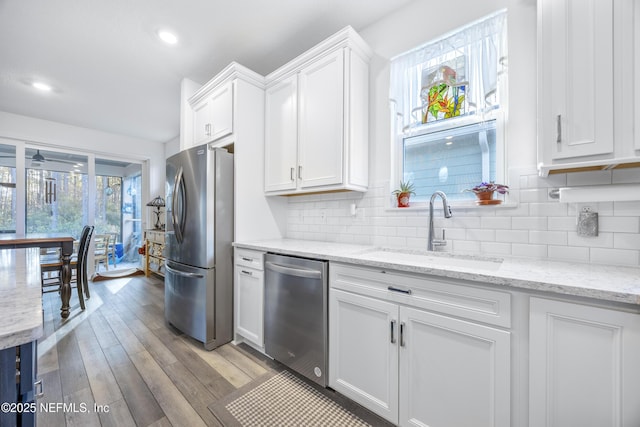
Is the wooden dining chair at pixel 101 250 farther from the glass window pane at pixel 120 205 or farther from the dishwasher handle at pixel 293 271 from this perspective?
the dishwasher handle at pixel 293 271

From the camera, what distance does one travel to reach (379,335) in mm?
1442

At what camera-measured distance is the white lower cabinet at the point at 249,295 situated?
210 centimetres

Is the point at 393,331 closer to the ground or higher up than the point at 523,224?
closer to the ground

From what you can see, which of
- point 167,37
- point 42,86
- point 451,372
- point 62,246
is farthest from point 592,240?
point 42,86

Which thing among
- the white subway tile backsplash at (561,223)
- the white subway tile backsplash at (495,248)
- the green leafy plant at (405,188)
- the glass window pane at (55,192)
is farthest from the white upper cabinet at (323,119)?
the glass window pane at (55,192)

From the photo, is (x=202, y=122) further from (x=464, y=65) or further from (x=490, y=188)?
(x=490, y=188)

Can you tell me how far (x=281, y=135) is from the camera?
8.09 ft

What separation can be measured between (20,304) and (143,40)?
2607mm

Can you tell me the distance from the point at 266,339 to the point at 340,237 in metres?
1.03

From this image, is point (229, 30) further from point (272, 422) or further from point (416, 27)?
point (272, 422)

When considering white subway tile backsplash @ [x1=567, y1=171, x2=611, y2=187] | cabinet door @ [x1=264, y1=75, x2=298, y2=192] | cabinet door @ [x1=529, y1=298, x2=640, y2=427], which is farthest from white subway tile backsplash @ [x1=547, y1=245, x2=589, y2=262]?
cabinet door @ [x1=264, y1=75, x2=298, y2=192]

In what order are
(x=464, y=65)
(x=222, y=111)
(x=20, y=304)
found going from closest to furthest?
(x=20, y=304)
(x=464, y=65)
(x=222, y=111)

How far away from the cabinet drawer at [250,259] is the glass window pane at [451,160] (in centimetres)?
132

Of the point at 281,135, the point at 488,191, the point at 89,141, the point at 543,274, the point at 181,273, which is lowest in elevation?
the point at 181,273
